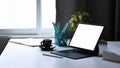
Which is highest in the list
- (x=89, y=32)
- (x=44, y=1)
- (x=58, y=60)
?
(x=44, y=1)

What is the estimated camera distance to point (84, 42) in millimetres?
2129

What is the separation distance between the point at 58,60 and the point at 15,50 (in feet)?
1.62

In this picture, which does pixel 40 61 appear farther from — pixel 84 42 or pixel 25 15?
pixel 25 15

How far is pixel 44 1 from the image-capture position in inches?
124

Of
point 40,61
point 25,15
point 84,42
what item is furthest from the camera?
point 25,15

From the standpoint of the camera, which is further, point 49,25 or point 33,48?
point 49,25

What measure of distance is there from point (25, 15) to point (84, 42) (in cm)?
124

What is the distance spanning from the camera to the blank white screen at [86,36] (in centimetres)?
205

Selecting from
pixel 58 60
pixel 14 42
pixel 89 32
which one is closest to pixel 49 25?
pixel 14 42

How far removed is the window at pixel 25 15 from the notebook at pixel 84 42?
3.24 feet

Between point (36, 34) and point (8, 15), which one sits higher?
→ point (8, 15)

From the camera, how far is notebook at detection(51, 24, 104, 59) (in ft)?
6.68

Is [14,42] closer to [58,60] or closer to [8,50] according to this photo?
[8,50]

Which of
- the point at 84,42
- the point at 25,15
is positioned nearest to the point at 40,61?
the point at 84,42
